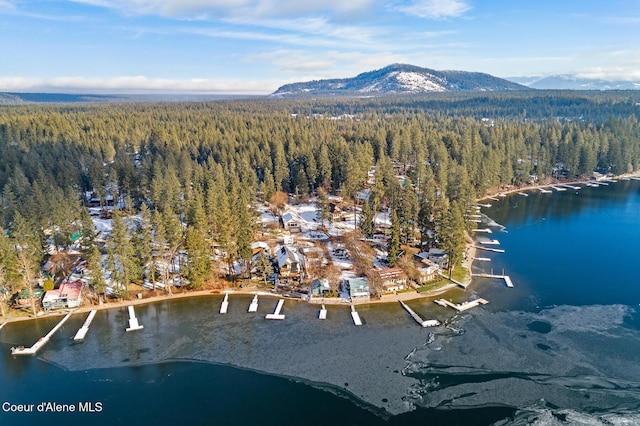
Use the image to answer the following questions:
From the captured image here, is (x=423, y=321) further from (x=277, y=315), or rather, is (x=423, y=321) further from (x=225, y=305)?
(x=225, y=305)

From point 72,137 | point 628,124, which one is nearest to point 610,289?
point 628,124

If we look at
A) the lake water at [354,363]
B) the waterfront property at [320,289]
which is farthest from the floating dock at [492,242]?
the waterfront property at [320,289]

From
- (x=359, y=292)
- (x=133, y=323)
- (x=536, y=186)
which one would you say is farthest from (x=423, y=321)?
(x=536, y=186)

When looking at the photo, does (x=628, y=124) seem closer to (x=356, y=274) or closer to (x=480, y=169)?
(x=480, y=169)

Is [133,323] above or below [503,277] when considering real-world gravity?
below

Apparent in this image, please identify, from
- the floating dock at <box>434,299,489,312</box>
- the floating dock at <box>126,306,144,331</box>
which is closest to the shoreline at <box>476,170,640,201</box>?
the floating dock at <box>434,299,489,312</box>

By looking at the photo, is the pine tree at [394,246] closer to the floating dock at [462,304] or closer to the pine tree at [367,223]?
the pine tree at [367,223]
